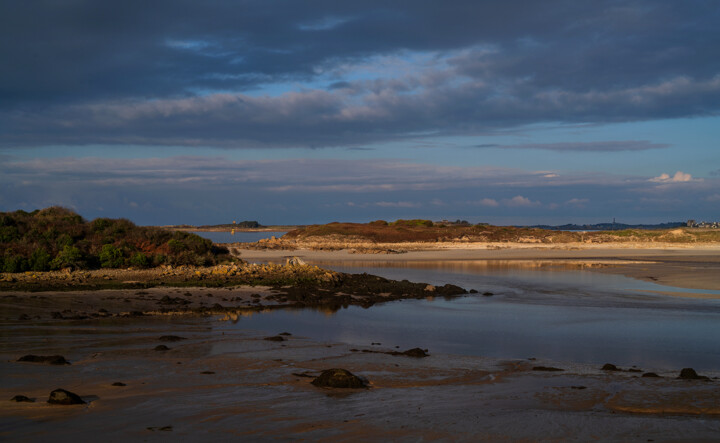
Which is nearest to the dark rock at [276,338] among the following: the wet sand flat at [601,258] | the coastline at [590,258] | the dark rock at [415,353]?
the dark rock at [415,353]

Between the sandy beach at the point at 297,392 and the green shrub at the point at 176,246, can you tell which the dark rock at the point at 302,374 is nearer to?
the sandy beach at the point at 297,392

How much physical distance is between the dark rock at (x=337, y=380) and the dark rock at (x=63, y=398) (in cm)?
336

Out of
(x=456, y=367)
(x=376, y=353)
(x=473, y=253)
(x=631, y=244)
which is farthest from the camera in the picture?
(x=631, y=244)

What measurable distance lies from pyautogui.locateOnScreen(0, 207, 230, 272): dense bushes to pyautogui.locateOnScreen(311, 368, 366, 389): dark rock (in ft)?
56.7

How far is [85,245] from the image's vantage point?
24.6 m

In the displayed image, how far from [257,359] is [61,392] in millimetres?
4134

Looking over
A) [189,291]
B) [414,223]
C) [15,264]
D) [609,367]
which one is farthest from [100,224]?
[414,223]

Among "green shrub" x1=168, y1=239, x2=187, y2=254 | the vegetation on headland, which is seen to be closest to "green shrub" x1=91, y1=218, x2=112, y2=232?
"green shrub" x1=168, y1=239, x2=187, y2=254

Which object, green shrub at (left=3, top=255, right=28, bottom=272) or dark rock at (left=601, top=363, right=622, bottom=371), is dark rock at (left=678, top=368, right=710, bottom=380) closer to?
dark rock at (left=601, top=363, right=622, bottom=371)

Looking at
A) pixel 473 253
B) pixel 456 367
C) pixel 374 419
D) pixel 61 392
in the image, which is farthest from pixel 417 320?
pixel 473 253

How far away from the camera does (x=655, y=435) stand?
7.07 meters

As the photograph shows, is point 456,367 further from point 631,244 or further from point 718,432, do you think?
point 631,244

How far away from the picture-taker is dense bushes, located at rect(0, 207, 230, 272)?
75.3 feet

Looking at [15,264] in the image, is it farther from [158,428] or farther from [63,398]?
[158,428]
